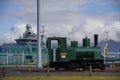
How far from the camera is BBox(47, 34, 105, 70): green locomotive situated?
45656 millimetres

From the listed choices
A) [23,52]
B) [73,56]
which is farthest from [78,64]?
[23,52]

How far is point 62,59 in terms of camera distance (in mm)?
46094

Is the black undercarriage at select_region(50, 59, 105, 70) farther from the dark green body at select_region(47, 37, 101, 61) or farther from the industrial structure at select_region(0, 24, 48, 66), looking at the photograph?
the industrial structure at select_region(0, 24, 48, 66)

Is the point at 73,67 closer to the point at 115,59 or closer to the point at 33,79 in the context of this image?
the point at 33,79

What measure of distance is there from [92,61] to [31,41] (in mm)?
65885

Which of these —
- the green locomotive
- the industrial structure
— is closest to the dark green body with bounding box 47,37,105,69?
the green locomotive

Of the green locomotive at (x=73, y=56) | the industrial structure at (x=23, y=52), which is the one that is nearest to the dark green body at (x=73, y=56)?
the green locomotive at (x=73, y=56)

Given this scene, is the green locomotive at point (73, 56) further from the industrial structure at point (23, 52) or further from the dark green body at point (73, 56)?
the industrial structure at point (23, 52)

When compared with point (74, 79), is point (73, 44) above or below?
above

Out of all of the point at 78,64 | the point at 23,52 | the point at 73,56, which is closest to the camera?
the point at 78,64

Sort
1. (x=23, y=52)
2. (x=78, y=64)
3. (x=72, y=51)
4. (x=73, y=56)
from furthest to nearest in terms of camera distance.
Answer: (x=23, y=52) → (x=72, y=51) → (x=73, y=56) → (x=78, y=64)

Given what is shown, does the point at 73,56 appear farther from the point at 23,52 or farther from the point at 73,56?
the point at 23,52

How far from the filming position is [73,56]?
47.1 metres

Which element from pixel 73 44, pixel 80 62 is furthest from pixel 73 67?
pixel 73 44
